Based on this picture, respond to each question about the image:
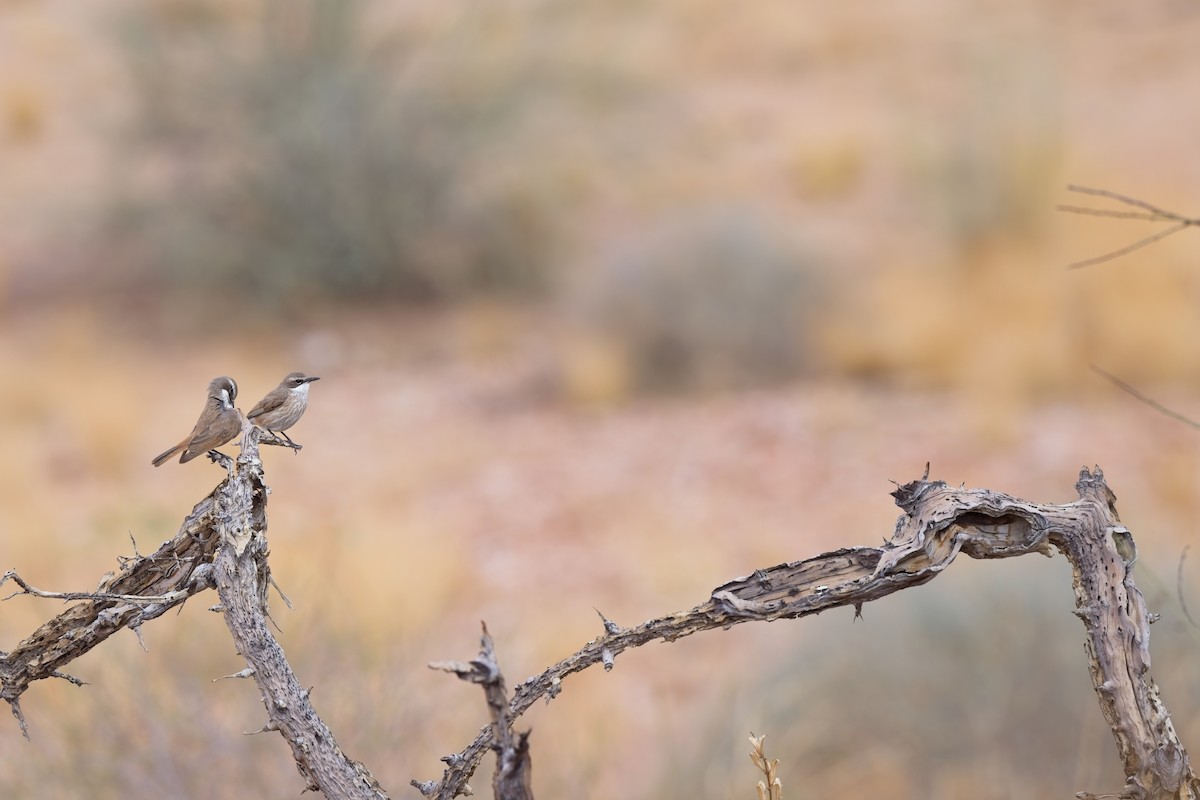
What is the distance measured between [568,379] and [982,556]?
30.4 feet

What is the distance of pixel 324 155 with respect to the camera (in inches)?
535

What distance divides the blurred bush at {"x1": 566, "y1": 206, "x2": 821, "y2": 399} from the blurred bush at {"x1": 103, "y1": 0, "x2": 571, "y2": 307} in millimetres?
2726

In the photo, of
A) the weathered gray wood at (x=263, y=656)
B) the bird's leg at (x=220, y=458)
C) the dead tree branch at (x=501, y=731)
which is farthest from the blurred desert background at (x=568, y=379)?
the dead tree branch at (x=501, y=731)

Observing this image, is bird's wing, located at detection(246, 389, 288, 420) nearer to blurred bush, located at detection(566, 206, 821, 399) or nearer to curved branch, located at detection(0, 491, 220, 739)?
curved branch, located at detection(0, 491, 220, 739)

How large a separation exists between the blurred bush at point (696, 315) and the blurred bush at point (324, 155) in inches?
107

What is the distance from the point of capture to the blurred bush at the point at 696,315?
11258 millimetres

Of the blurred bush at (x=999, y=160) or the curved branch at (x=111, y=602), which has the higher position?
the blurred bush at (x=999, y=160)

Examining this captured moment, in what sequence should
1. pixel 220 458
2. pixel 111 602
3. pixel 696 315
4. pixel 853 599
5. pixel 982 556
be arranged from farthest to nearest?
pixel 696 315 < pixel 220 458 < pixel 111 602 < pixel 982 556 < pixel 853 599

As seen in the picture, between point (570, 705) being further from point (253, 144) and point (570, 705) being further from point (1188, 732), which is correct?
point (253, 144)

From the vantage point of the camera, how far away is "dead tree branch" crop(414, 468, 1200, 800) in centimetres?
182

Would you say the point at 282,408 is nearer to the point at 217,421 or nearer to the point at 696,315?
the point at 217,421

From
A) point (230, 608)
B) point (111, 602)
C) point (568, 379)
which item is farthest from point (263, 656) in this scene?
point (568, 379)

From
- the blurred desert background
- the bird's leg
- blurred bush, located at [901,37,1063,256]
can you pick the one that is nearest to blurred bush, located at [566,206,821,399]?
the blurred desert background

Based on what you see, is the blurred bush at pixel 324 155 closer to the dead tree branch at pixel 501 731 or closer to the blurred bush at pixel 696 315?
the blurred bush at pixel 696 315
